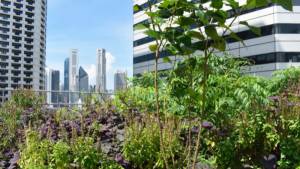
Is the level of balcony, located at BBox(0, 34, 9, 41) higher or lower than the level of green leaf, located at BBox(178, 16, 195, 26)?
higher

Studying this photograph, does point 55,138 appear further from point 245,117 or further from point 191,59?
point 191,59

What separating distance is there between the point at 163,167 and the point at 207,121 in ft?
2.25

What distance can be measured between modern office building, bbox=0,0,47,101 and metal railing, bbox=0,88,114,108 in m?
106

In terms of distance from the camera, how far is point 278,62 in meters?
48.6

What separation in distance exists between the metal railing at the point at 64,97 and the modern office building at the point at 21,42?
349ft

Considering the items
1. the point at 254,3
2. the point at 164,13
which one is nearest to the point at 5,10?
the point at 164,13

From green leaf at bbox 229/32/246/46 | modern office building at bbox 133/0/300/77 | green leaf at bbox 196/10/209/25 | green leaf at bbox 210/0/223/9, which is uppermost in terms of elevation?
modern office building at bbox 133/0/300/77

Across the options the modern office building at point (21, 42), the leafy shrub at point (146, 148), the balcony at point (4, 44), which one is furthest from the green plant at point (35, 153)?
the balcony at point (4, 44)

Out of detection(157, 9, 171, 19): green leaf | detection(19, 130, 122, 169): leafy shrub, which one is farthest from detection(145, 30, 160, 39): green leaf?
detection(19, 130, 122, 169): leafy shrub

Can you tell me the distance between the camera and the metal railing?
8.52 meters

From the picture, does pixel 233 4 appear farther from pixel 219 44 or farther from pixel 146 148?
pixel 146 148

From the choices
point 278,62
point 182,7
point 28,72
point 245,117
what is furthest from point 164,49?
point 28,72

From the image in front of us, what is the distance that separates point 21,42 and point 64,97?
376 ft

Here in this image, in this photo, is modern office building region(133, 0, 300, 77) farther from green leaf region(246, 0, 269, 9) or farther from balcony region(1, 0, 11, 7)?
balcony region(1, 0, 11, 7)
